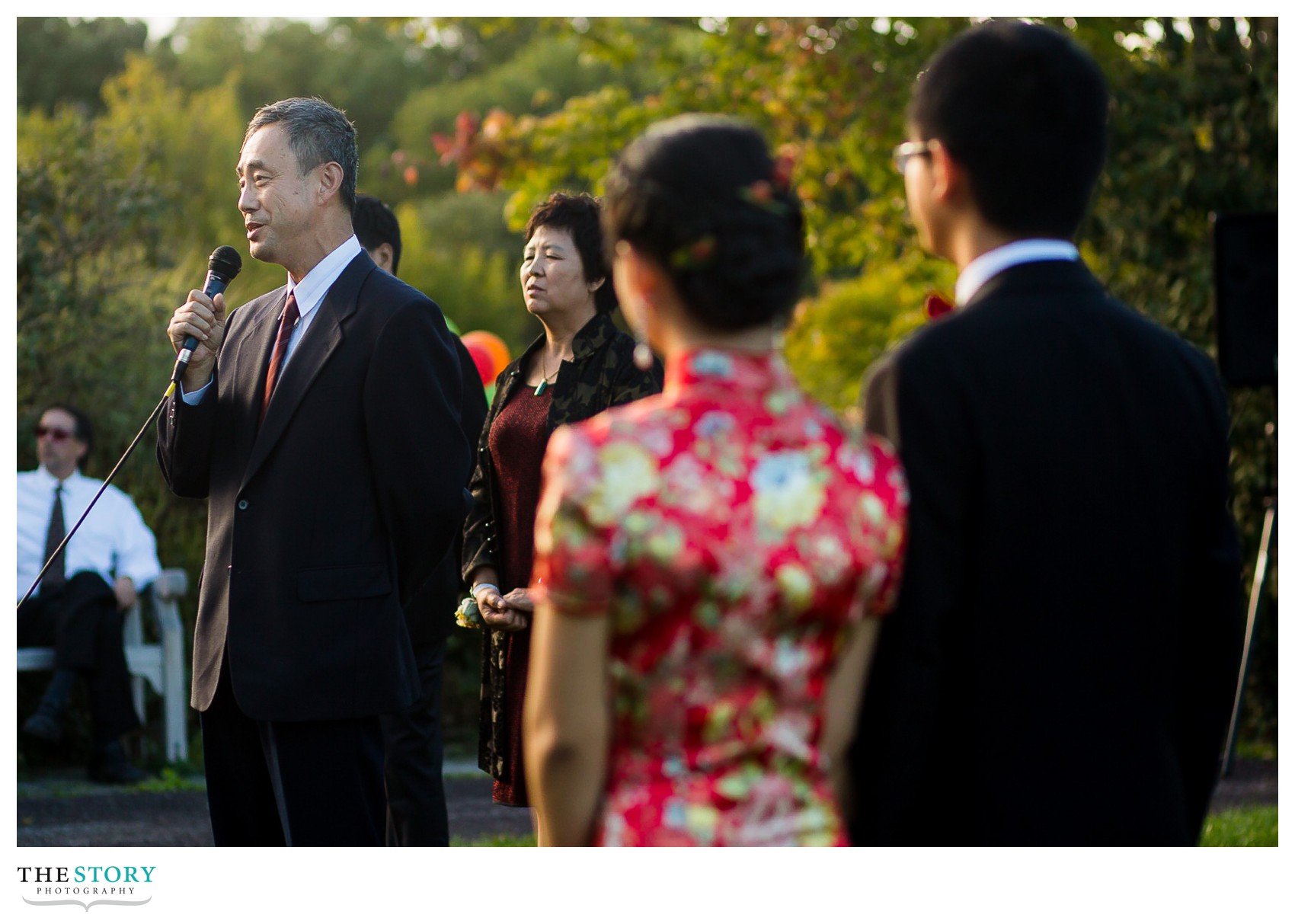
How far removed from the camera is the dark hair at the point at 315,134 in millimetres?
3443

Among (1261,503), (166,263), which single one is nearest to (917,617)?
(1261,503)

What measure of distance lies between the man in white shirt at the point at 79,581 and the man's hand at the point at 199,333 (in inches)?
147

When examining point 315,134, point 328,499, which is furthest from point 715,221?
point 315,134

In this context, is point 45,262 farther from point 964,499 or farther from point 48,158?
point 964,499

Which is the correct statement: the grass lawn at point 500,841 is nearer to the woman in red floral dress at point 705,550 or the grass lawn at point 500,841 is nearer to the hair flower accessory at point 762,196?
the woman in red floral dress at point 705,550

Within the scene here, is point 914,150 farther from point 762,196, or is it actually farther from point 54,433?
point 54,433

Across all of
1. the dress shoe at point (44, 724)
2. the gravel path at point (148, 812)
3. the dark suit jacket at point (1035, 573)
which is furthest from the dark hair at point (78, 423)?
the dark suit jacket at point (1035, 573)

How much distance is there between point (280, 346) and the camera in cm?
337

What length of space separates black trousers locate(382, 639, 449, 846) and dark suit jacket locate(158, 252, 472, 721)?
1.01 m

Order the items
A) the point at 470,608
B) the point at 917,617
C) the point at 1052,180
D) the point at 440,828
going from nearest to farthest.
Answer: the point at 917,617 < the point at 1052,180 < the point at 470,608 < the point at 440,828

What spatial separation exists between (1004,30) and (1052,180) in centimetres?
23

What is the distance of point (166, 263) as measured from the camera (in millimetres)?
10516

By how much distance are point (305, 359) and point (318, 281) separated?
23 centimetres

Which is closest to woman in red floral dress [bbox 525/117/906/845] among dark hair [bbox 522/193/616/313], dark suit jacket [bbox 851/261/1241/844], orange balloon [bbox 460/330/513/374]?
dark suit jacket [bbox 851/261/1241/844]
